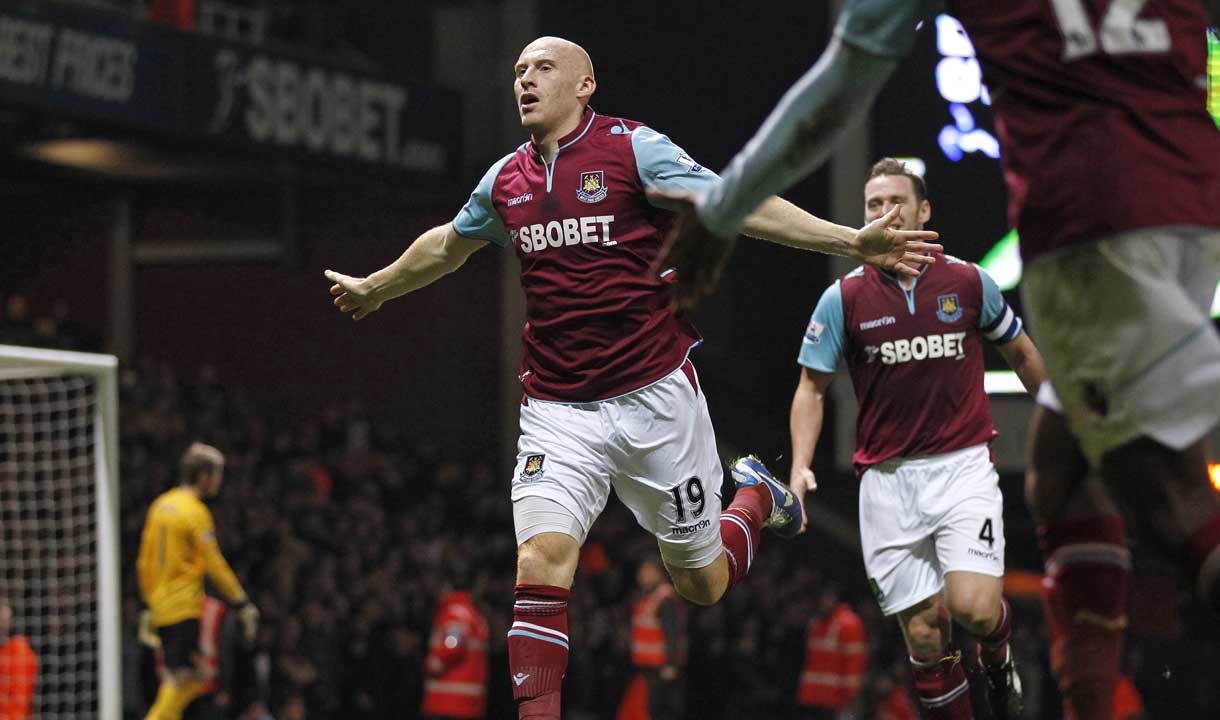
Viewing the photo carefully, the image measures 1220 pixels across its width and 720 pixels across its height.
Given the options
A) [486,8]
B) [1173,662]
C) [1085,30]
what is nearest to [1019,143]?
[1085,30]

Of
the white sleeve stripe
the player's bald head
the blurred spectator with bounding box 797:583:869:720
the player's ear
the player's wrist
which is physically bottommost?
the blurred spectator with bounding box 797:583:869:720

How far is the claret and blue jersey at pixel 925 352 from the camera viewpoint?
20.0 feet

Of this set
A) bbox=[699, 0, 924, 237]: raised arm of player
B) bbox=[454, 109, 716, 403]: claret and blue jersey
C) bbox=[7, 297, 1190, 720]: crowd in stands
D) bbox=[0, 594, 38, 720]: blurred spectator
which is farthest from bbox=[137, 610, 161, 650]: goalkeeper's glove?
bbox=[699, 0, 924, 237]: raised arm of player

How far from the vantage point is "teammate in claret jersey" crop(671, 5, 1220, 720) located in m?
2.69

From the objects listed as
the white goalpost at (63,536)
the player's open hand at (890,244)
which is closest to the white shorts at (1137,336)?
the player's open hand at (890,244)

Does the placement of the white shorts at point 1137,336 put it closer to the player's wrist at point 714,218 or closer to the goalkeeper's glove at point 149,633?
the player's wrist at point 714,218

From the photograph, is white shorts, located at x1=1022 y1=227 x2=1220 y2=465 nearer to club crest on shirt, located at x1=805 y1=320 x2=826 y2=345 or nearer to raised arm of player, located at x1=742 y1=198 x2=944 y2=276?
raised arm of player, located at x1=742 y1=198 x2=944 y2=276

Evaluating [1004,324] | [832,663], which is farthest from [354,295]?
[832,663]

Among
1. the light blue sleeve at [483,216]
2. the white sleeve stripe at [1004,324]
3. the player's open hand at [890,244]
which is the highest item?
the light blue sleeve at [483,216]

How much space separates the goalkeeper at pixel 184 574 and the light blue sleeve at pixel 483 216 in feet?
18.0

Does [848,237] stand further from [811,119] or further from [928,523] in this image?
[928,523]

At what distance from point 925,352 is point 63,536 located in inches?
375

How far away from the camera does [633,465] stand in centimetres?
520

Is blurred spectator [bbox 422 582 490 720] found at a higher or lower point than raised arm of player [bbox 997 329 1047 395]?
lower
